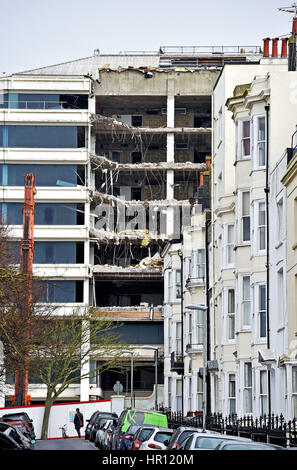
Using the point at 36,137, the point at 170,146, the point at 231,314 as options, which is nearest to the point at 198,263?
the point at 231,314

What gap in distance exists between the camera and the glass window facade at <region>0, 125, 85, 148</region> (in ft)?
307

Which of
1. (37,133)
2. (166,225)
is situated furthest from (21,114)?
(166,225)

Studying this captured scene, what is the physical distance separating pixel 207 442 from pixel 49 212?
73082 millimetres

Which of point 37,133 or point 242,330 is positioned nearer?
point 242,330

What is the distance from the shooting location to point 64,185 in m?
93.6

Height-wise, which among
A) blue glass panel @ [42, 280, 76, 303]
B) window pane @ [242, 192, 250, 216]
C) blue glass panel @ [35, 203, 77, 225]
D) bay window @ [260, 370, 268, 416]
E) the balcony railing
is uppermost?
the balcony railing

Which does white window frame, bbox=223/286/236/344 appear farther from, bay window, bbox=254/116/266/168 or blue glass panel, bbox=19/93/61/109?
blue glass panel, bbox=19/93/61/109

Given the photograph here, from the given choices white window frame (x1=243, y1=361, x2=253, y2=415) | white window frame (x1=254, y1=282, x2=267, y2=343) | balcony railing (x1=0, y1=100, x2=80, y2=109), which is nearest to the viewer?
white window frame (x1=254, y1=282, x2=267, y2=343)

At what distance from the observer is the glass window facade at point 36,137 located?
93.6 meters

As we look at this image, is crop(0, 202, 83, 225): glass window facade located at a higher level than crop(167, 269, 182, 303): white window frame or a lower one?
higher

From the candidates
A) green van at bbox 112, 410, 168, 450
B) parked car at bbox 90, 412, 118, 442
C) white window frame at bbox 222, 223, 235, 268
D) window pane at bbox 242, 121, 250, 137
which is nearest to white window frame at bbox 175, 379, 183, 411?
parked car at bbox 90, 412, 118, 442

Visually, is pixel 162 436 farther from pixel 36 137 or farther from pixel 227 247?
pixel 36 137

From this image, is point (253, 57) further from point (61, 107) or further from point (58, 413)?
point (58, 413)

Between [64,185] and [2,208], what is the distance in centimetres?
567
